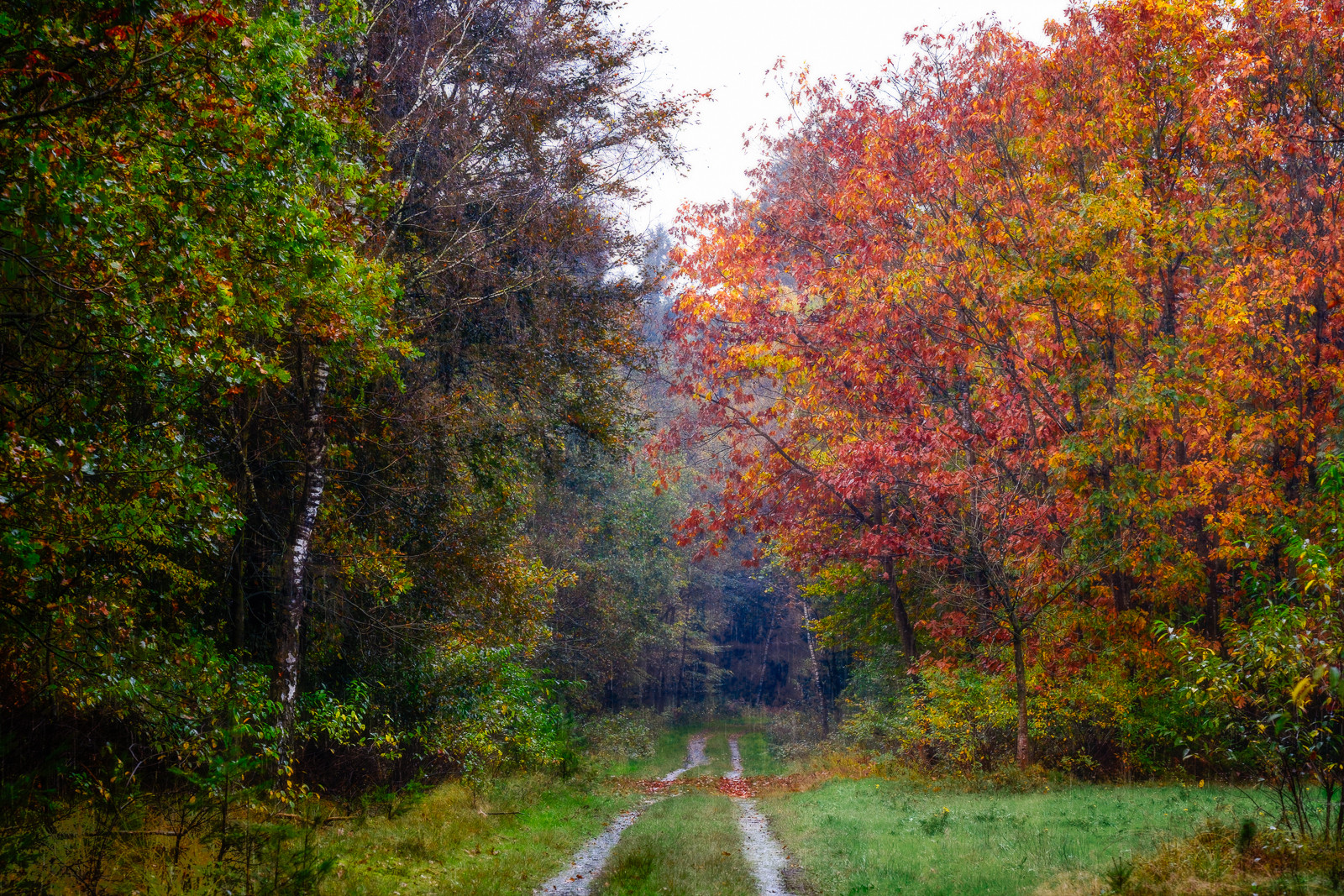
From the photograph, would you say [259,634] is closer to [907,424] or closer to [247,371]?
[247,371]

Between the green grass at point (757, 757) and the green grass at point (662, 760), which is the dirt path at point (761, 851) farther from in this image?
the green grass at point (757, 757)

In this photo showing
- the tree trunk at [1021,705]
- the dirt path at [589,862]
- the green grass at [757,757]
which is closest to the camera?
the dirt path at [589,862]

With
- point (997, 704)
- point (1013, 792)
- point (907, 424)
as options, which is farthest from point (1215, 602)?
point (907, 424)

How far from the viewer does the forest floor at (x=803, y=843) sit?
7805mm

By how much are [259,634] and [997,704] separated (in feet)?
46.0

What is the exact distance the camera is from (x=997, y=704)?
16.7m

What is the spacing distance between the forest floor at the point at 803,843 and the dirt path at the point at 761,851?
0.15 feet

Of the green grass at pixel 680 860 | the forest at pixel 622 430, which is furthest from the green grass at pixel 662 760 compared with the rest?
the green grass at pixel 680 860

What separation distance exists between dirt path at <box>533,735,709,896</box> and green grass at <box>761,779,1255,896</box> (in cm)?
267

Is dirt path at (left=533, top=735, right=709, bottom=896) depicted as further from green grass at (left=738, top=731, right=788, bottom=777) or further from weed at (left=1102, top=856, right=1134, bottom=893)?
green grass at (left=738, top=731, right=788, bottom=777)

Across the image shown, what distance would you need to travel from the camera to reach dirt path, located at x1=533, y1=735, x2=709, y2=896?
29.2 ft

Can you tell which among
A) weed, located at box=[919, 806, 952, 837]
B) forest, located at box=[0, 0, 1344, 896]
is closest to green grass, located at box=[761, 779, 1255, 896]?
weed, located at box=[919, 806, 952, 837]

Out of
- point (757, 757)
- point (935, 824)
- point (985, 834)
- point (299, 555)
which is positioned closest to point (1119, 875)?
point (985, 834)

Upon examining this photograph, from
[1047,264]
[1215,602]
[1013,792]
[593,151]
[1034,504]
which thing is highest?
[593,151]
